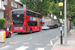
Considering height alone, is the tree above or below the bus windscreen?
above

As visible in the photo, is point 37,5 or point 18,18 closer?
point 18,18

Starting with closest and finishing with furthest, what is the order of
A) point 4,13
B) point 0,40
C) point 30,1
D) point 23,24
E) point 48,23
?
1. point 0,40
2. point 23,24
3. point 4,13
4. point 30,1
5. point 48,23

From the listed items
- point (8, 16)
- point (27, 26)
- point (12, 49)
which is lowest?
point (12, 49)

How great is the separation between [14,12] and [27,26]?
304 cm

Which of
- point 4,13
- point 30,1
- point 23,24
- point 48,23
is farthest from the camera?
point 48,23

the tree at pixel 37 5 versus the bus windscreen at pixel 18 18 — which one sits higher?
the tree at pixel 37 5

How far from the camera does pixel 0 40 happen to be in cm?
1171

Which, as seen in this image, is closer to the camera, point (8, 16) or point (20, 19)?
point (20, 19)

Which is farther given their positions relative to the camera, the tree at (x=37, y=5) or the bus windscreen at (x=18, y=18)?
the tree at (x=37, y=5)

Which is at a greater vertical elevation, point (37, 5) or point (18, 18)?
point (37, 5)

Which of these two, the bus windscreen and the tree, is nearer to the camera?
the bus windscreen

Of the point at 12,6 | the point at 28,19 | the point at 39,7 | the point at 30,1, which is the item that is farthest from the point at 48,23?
the point at 28,19

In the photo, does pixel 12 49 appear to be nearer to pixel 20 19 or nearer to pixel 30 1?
pixel 20 19

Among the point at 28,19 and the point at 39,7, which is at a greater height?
the point at 39,7
